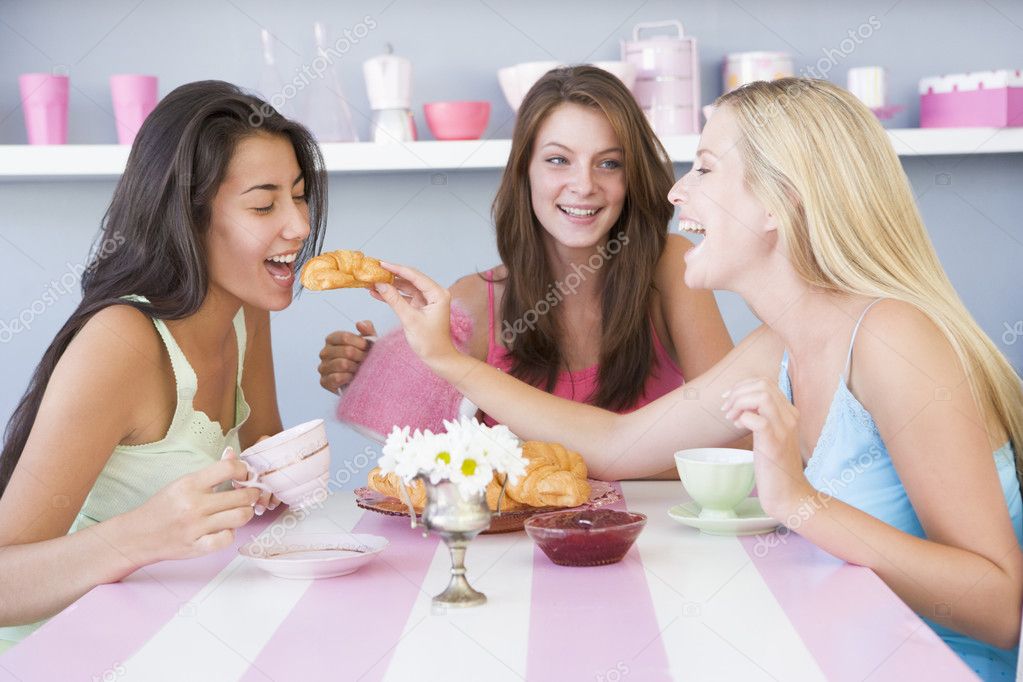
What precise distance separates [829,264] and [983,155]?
5.83 ft

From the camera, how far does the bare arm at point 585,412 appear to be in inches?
60.5

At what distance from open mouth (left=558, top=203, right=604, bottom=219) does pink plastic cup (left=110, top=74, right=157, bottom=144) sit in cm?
108

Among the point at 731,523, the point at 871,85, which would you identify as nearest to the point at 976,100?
the point at 871,85

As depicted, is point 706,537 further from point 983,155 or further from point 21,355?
point 21,355

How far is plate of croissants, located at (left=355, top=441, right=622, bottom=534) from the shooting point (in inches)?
50.3

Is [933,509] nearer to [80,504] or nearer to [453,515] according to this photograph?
[453,515]

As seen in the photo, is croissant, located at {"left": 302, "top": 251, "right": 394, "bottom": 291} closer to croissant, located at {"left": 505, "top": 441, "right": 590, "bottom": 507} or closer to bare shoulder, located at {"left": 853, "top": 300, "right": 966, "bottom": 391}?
croissant, located at {"left": 505, "top": 441, "right": 590, "bottom": 507}

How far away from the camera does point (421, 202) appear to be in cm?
280

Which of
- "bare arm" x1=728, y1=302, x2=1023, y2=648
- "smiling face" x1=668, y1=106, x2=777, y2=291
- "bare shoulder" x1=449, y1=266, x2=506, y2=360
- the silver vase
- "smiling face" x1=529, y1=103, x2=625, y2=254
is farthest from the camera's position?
"bare shoulder" x1=449, y1=266, x2=506, y2=360

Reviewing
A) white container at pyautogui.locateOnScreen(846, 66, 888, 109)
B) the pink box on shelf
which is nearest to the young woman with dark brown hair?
white container at pyautogui.locateOnScreen(846, 66, 888, 109)

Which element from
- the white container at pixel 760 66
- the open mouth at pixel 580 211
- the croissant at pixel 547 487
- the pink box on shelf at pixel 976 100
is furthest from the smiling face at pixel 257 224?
the pink box on shelf at pixel 976 100

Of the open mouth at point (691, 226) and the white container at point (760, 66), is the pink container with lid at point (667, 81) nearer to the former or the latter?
the white container at point (760, 66)

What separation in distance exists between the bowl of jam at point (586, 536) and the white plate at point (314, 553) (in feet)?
0.57

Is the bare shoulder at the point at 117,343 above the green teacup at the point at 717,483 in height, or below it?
above
